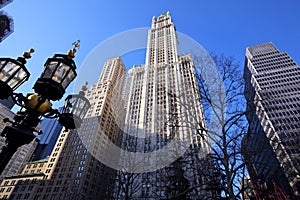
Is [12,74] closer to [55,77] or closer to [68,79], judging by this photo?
[55,77]

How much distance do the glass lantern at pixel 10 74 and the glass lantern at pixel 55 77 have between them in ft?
1.31

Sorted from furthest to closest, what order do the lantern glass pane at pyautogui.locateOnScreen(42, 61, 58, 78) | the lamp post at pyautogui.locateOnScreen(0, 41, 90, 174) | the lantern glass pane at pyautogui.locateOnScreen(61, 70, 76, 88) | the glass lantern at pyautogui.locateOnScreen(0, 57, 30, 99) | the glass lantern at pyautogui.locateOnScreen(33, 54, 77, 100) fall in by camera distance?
the lantern glass pane at pyautogui.locateOnScreen(61, 70, 76, 88) < the lantern glass pane at pyautogui.locateOnScreen(42, 61, 58, 78) < the glass lantern at pyautogui.locateOnScreen(33, 54, 77, 100) < the glass lantern at pyautogui.locateOnScreen(0, 57, 30, 99) < the lamp post at pyautogui.locateOnScreen(0, 41, 90, 174)

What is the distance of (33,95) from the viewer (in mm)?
3725

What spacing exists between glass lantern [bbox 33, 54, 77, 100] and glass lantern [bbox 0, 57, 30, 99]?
1.31 feet

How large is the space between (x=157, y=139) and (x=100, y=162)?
3568 centimetres

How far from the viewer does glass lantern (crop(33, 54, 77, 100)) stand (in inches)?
143

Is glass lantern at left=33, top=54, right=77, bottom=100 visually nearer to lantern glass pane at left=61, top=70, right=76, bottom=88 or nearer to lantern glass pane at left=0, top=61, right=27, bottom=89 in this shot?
lantern glass pane at left=61, top=70, right=76, bottom=88

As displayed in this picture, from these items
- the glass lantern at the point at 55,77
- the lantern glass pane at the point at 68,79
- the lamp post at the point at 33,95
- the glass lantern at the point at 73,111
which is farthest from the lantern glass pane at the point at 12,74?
the glass lantern at the point at 73,111

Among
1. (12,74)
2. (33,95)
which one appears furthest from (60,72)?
(12,74)

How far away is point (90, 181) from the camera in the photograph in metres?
60.2

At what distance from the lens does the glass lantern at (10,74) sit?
3.38m

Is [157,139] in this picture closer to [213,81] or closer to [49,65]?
[213,81]

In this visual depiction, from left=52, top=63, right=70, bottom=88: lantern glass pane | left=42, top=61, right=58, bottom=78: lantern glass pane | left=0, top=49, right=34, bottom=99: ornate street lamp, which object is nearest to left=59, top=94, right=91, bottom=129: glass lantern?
left=52, top=63, right=70, bottom=88: lantern glass pane

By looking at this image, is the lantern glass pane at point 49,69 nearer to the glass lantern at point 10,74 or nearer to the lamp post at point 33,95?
the lamp post at point 33,95
